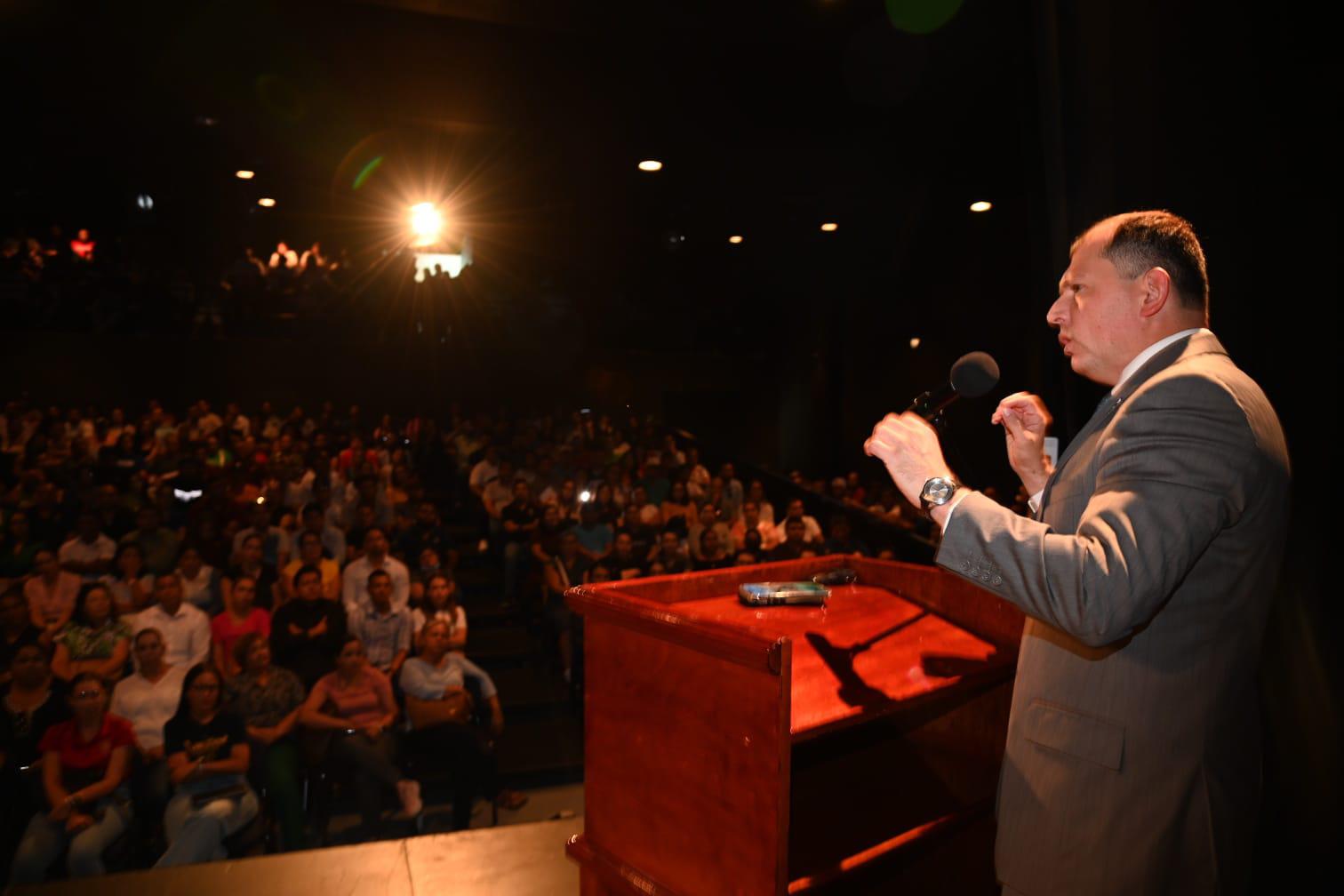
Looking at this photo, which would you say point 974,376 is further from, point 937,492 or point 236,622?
point 236,622

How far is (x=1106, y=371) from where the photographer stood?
123 centimetres

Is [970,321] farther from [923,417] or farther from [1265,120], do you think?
[923,417]

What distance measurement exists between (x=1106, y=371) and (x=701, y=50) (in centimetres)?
483

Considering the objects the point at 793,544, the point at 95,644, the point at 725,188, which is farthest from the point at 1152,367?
the point at 725,188

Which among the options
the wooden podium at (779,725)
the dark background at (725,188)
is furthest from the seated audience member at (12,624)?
the wooden podium at (779,725)

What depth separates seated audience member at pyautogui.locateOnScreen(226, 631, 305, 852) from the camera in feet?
11.8

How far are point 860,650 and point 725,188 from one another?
7469 mm

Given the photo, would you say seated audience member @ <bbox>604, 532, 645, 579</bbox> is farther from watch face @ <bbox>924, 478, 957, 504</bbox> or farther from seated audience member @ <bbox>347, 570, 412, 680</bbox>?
watch face @ <bbox>924, 478, 957, 504</bbox>

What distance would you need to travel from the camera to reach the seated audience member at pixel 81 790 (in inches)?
127

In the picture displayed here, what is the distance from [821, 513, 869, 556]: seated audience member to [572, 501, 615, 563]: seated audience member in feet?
5.74

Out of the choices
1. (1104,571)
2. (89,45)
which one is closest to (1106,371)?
(1104,571)

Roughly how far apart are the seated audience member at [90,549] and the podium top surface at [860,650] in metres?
5.43

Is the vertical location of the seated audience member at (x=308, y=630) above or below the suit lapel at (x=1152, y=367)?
below

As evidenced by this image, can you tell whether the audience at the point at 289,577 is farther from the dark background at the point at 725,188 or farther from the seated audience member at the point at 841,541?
the dark background at the point at 725,188
